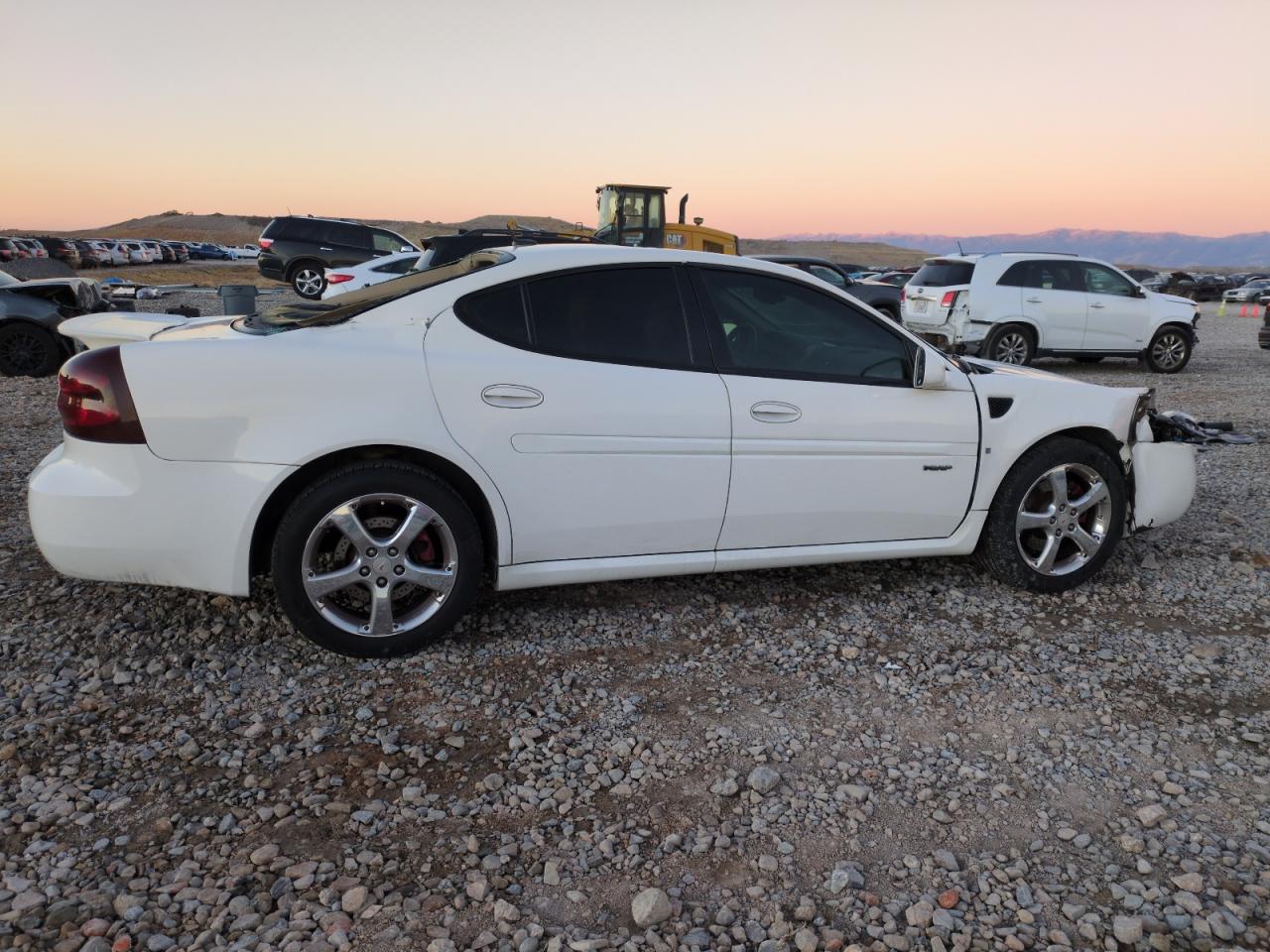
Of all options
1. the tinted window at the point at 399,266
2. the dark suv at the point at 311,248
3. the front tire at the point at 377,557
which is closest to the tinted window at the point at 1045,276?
the tinted window at the point at 399,266

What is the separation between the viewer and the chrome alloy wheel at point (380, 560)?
3.35 meters

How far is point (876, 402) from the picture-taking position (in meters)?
3.96

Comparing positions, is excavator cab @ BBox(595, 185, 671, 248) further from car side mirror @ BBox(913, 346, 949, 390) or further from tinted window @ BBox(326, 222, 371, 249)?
car side mirror @ BBox(913, 346, 949, 390)

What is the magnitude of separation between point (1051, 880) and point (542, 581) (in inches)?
80.3

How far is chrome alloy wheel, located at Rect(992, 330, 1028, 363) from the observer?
1234cm

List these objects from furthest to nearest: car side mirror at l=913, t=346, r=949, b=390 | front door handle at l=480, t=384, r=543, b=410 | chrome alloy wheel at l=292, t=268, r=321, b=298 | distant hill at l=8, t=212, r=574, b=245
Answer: distant hill at l=8, t=212, r=574, b=245 < chrome alloy wheel at l=292, t=268, r=321, b=298 < car side mirror at l=913, t=346, r=949, b=390 < front door handle at l=480, t=384, r=543, b=410

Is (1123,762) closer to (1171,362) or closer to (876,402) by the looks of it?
(876,402)

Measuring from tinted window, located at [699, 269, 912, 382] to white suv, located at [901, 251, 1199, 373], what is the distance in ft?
29.6

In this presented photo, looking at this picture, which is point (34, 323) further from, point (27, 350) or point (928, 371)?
point (928, 371)

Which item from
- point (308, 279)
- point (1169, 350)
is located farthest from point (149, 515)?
point (308, 279)

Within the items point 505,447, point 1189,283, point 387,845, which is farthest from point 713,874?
point 1189,283

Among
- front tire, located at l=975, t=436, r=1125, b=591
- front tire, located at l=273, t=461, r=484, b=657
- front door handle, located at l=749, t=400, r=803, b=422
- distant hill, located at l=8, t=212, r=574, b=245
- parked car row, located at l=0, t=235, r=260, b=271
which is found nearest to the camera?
front tire, located at l=273, t=461, r=484, b=657

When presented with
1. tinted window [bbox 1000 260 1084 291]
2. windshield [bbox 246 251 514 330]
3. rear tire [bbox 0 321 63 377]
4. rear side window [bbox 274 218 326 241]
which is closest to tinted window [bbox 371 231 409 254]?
rear side window [bbox 274 218 326 241]

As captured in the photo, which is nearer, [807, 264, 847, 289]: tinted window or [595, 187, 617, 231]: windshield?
[807, 264, 847, 289]: tinted window
